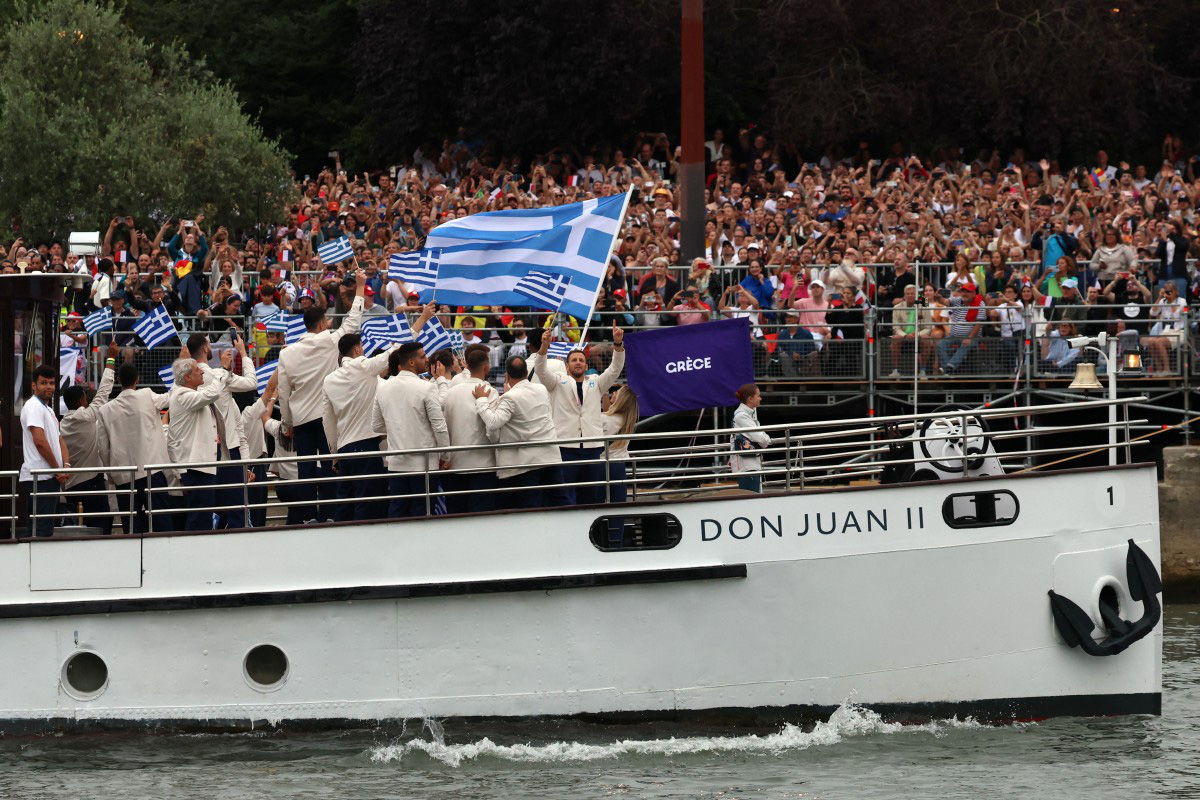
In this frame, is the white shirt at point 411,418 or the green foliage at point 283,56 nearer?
the white shirt at point 411,418

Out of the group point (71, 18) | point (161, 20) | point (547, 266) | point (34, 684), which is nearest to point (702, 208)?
point (547, 266)

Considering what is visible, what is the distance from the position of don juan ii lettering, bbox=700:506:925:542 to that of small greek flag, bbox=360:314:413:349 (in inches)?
195

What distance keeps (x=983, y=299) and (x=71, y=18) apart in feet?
50.3

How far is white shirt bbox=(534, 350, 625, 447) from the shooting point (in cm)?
1420

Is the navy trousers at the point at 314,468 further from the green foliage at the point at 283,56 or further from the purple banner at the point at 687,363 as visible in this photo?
the green foliage at the point at 283,56

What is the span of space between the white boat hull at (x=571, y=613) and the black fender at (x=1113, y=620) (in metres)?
0.09

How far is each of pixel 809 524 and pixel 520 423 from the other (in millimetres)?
2063

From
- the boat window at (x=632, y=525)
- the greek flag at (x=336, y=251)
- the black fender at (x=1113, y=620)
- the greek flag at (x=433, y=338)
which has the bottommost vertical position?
the black fender at (x=1113, y=620)

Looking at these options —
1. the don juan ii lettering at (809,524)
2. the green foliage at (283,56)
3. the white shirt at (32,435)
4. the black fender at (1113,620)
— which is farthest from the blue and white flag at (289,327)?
the green foliage at (283,56)

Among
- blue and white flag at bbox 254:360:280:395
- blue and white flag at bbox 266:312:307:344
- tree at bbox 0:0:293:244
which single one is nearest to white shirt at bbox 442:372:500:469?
blue and white flag at bbox 254:360:280:395

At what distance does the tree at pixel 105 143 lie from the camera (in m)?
27.5

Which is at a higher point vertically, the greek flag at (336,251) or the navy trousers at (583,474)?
the greek flag at (336,251)

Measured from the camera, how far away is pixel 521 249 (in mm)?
15367

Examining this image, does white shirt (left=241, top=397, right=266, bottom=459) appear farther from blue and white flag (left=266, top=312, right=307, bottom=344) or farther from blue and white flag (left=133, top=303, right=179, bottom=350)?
blue and white flag (left=133, top=303, right=179, bottom=350)
